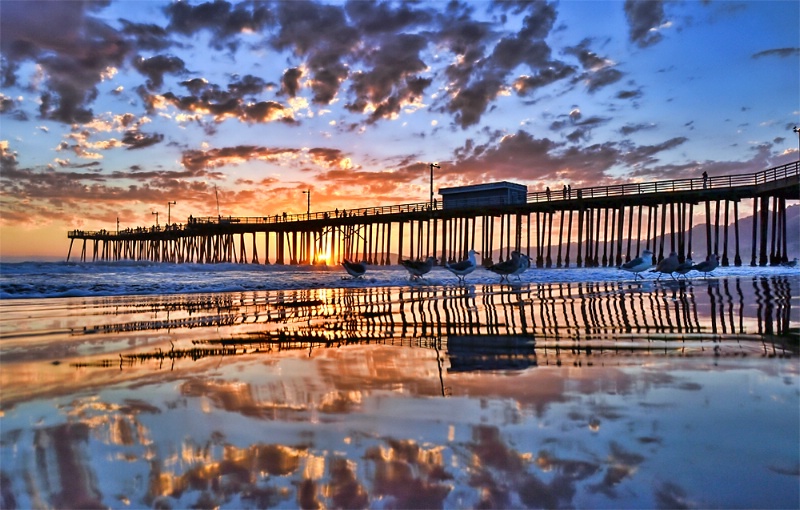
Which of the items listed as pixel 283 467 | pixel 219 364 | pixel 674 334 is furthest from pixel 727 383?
pixel 219 364

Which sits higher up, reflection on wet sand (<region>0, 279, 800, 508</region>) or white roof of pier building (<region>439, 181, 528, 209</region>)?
white roof of pier building (<region>439, 181, 528, 209</region>)

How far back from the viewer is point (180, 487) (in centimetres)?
174

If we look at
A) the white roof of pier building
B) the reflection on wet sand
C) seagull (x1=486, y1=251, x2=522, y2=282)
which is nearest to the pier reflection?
the reflection on wet sand

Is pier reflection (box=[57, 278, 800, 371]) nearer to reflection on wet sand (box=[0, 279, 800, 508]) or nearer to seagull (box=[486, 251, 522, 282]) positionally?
reflection on wet sand (box=[0, 279, 800, 508])

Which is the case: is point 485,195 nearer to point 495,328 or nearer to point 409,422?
point 495,328

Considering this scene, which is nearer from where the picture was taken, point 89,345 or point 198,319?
point 89,345

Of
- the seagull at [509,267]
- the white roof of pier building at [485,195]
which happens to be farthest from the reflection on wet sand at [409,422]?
the white roof of pier building at [485,195]

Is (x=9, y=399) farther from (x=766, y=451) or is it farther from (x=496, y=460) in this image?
(x=766, y=451)

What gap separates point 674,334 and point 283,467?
418cm

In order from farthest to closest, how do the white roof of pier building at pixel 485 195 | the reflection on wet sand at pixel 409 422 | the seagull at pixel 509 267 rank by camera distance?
the white roof of pier building at pixel 485 195
the seagull at pixel 509 267
the reflection on wet sand at pixel 409 422

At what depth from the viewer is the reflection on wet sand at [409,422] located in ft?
5.46

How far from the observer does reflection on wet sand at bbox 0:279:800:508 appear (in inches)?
65.6

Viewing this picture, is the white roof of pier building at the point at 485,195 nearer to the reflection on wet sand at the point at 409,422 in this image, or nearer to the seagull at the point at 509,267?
the seagull at the point at 509,267

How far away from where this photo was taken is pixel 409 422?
2322 mm
